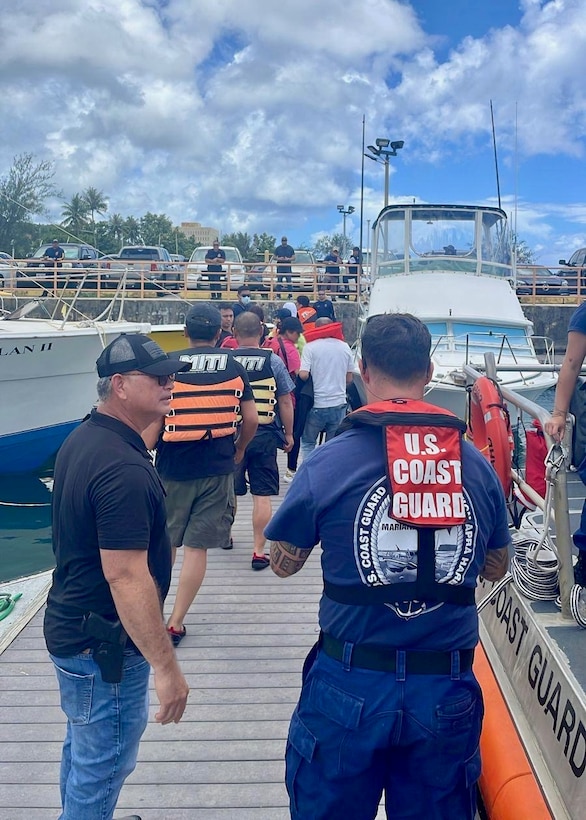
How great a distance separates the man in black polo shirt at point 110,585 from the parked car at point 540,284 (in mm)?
21916

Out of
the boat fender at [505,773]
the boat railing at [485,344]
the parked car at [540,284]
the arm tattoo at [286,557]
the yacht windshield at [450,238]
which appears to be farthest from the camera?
the parked car at [540,284]

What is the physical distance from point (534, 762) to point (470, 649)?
25.7 inches

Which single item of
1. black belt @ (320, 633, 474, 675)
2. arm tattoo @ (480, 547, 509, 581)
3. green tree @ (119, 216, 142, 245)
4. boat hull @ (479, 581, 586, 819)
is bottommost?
boat hull @ (479, 581, 586, 819)

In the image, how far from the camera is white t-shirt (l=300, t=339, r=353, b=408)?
6.78 m

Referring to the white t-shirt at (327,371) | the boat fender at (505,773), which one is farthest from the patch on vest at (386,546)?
the white t-shirt at (327,371)

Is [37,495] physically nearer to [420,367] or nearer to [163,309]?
[420,367]

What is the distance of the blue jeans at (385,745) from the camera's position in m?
1.74

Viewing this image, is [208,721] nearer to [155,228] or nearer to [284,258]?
[284,258]

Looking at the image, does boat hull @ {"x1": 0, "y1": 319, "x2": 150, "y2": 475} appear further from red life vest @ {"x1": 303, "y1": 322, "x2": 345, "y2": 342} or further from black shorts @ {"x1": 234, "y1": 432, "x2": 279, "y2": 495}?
black shorts @ {"x1": 234, "y1": 432, "x2": 279, "y2": 495}

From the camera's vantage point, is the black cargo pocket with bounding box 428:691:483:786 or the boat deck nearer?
the black cargo pocket with bounding box 428:691:483:786

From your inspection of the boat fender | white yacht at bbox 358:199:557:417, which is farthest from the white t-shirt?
the boat fender

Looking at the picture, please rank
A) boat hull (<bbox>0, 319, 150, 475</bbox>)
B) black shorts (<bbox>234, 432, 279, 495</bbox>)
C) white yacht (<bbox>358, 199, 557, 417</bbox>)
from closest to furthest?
black shorts (<bbox>234, 432, 279, 495</bbox>) → boat hull (<bbox>0, 319, 150, 475</bbox>) → white yacht (<bbox>358, 199, 557, 417</bbox>)

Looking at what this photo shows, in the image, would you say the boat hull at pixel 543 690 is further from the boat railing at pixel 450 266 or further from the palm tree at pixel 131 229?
the palm tree at pixel 131 229

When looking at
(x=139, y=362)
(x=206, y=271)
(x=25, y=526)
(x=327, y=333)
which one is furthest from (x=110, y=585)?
(x=206, y=271)
